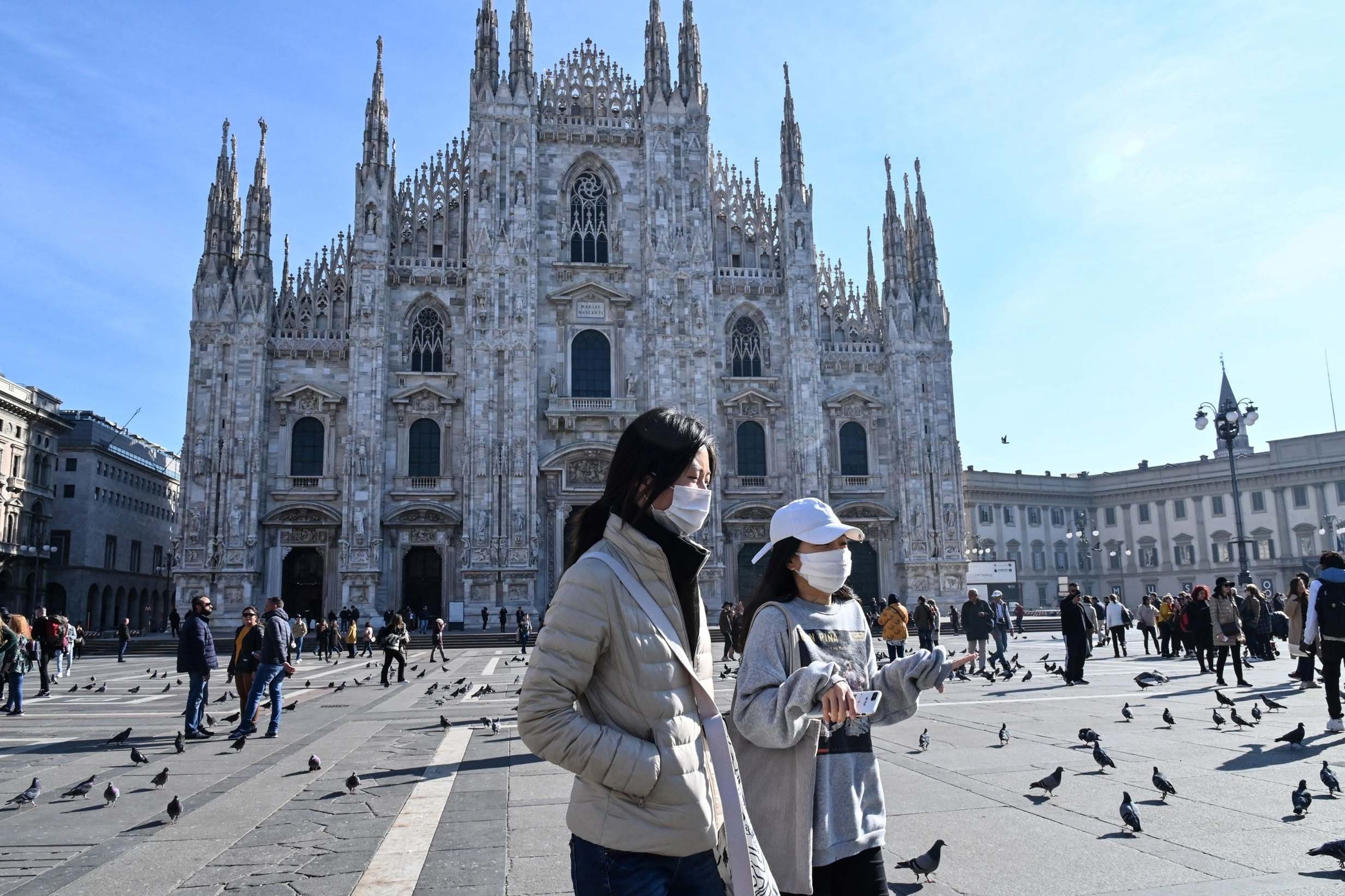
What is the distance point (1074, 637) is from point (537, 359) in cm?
2469

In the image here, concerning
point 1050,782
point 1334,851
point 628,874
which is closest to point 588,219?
point 1050,782

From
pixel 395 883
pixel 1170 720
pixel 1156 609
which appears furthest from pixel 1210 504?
pixel 395 883

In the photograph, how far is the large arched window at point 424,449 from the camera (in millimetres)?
35219

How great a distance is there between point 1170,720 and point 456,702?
9.31m

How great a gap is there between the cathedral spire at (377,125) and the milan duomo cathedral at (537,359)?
0.33ft

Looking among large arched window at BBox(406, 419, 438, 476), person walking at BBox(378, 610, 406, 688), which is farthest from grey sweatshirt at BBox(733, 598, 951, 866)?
large arched window at BBox(406, 419, 438, 476)

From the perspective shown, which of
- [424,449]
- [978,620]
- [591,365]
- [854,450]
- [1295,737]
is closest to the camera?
[1295,737]

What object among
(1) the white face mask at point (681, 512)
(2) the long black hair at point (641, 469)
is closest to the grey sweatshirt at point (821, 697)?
(1) the white face mask at point (681, 512)

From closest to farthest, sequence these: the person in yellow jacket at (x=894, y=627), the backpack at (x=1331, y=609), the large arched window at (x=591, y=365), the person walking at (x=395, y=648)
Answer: the backpack at (x=1331, y=609), the person in yellow jacket at (x=894, y=627), the person walking at (x=395, y=648), the large arched window at (x=591, y=365)

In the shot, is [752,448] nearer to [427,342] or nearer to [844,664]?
[427,342]

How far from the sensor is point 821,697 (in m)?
2.89

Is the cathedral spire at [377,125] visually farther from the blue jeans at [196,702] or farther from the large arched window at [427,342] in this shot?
the blue jeans at [196,702]

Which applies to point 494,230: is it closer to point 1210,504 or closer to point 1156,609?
point 1156,609

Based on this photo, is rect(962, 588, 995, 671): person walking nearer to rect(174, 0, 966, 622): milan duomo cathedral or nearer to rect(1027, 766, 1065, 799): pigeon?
rect(1027, 766, 1065, 799): pigeon
